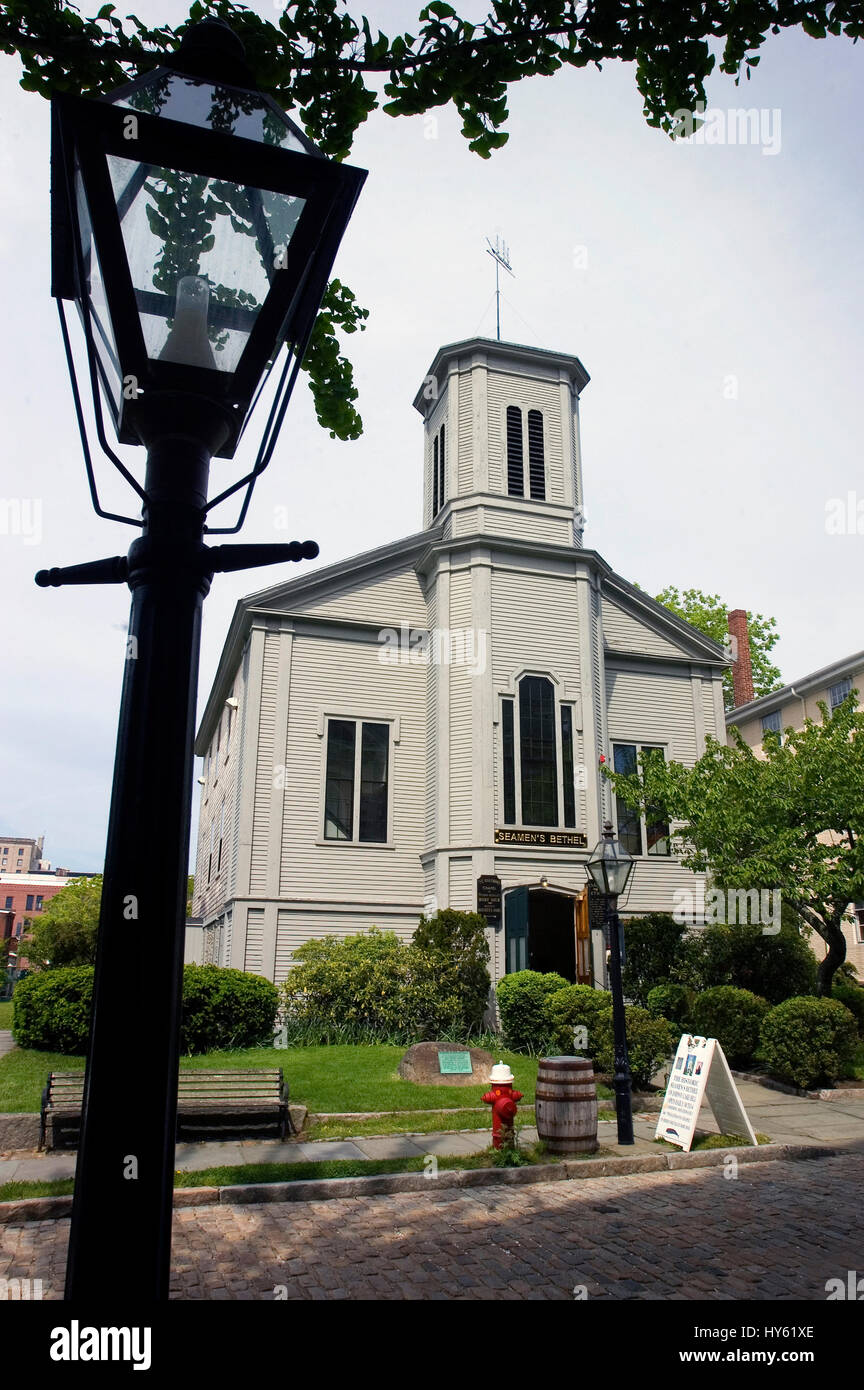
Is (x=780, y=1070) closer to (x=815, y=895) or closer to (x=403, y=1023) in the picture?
(x=815, y=895)

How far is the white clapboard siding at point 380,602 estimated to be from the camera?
22.5 meters

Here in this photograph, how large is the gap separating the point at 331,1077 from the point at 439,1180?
5135 millimetres

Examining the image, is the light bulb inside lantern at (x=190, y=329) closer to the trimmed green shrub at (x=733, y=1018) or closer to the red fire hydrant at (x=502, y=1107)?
the red fire hydrant at (x=502, y=1107)

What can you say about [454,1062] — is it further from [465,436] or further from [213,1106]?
[465,436]

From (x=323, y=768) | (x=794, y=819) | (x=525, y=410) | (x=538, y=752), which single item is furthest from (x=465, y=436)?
(x=794, y=819)

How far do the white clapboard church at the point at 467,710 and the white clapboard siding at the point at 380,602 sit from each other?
52 millimetres

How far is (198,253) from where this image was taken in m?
2.53

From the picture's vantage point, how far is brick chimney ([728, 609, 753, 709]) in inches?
1527

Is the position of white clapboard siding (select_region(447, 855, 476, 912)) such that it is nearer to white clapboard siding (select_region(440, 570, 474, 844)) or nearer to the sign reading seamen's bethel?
white clapboard siding (select_region(440, 570, 474, 844))

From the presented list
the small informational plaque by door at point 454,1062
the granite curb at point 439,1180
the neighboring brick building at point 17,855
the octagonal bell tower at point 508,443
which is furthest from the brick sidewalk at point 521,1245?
the neighboring brick building at point 17,855

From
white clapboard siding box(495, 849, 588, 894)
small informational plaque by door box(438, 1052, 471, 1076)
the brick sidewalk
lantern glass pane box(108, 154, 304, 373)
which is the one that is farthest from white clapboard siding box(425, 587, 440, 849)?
lantern glass pane box(108, 154, 304, 373)

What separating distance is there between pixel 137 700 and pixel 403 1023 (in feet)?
54.7
